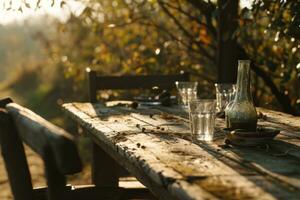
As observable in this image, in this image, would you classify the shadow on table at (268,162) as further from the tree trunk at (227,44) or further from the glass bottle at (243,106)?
the tree trunk at (227,44)

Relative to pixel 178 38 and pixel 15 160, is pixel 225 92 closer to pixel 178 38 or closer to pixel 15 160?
pixel 15 160

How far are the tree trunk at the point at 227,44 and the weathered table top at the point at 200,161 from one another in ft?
4.32

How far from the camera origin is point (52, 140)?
1.38m

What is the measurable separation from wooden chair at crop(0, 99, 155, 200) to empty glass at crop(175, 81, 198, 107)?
5.80 ft

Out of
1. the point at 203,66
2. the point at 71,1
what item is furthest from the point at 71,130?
the point at 71,1

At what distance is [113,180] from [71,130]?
653cm

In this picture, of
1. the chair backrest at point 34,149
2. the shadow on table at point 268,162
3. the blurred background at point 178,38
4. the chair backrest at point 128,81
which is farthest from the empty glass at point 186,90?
the chair backrest at point 34,149

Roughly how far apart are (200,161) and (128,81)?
8.69 feet

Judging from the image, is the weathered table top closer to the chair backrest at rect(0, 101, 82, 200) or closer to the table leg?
the chair backrest at rect(0, 101, 82, 200)

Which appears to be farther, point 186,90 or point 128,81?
point 128,81

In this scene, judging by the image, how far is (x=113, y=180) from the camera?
3895 millimetres

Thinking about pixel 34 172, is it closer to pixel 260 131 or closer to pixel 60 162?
pixel 260 131

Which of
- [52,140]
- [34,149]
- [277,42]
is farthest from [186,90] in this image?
[52,140]

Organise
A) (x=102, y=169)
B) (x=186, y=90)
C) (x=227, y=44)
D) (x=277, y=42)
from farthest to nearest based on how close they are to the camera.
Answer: (x=277, y=42) → (x=227, y=44) → (x=102, y=169) → (x=186, y=90)
